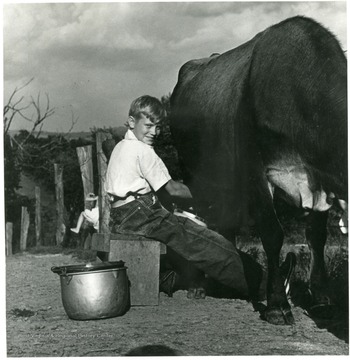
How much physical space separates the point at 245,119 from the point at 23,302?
2.42 m

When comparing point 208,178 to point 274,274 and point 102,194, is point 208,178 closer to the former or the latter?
point 102,194

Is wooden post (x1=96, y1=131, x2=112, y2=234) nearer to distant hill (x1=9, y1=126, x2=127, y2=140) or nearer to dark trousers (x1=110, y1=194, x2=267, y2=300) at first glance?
distant hill (x1=9, y1=126, x2=127, y2=140)

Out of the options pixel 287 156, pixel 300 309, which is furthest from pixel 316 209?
pixel 300 309

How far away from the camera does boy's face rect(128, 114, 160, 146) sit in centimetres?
490

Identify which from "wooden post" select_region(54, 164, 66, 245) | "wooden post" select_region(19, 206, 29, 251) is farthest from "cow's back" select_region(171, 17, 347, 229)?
"wooden post" select_region(19, 206, 29, 251)

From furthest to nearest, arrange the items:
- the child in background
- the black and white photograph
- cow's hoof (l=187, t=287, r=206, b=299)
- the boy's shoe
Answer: the child in background
cow's hoof (l=187, t=287, r=206, b=299)
the boy's shoe
the black and white photograph

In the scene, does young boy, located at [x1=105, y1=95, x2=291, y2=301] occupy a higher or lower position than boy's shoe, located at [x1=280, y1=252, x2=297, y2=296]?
higher

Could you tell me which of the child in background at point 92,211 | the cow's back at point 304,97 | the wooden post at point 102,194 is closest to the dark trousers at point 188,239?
the cow's back at point 304,97

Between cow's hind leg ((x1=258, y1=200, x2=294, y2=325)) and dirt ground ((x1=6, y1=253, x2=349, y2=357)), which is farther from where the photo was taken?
cow's hind leg ((x1=258, y1=200, x2=294, y2=325))

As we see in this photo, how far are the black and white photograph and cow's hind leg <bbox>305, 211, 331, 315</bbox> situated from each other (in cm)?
2

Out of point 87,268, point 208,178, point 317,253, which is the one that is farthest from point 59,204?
point 87,268

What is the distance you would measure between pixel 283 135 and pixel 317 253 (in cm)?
124

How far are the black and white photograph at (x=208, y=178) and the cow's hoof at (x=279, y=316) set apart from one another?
0.01 metres

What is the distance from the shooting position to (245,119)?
5.02 meters
